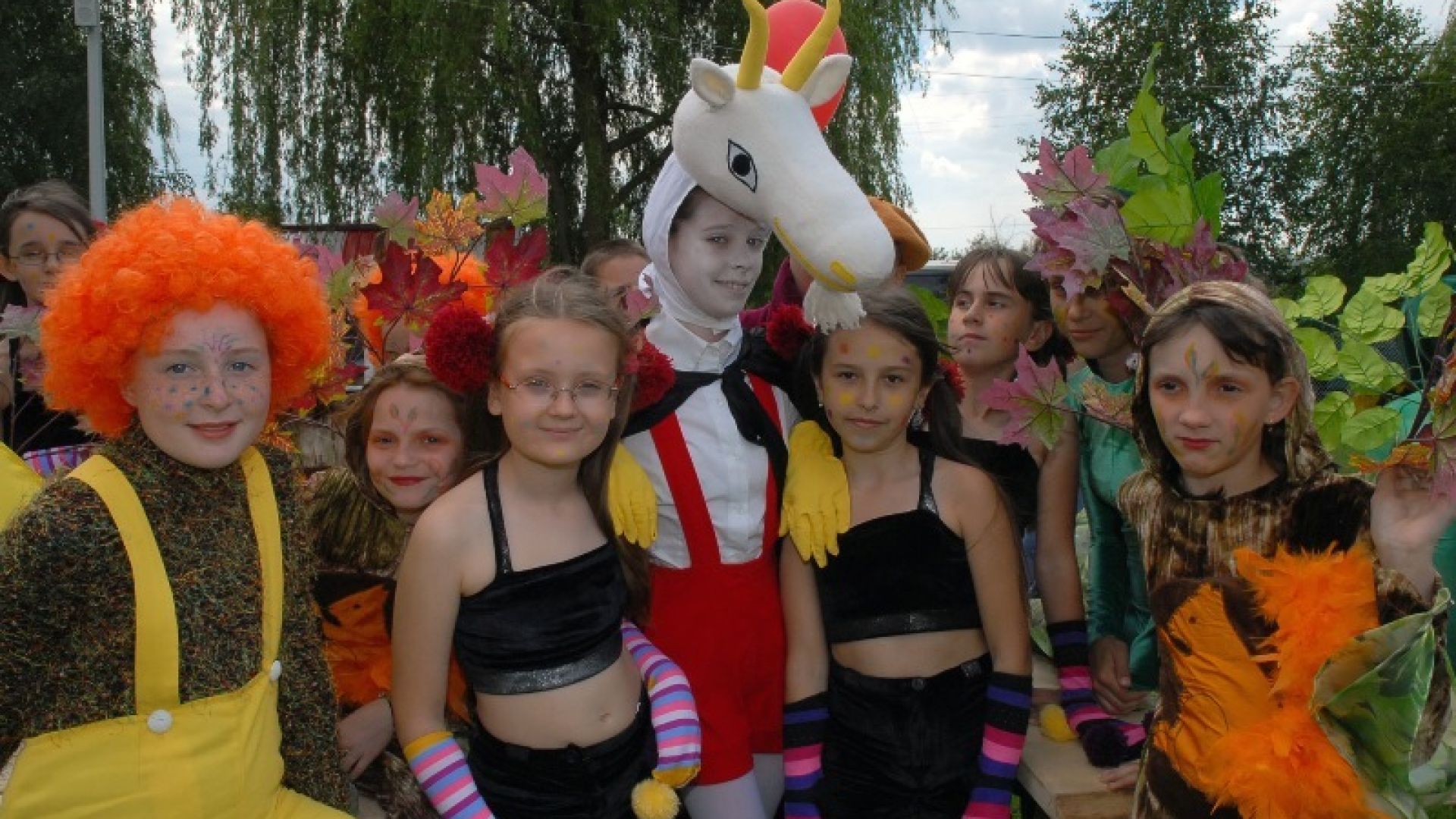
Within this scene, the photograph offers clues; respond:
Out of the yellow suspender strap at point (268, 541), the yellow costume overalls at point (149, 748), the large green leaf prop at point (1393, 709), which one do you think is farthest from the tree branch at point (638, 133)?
the large green leaf prop at point (1393, 709)

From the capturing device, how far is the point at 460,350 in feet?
6.88

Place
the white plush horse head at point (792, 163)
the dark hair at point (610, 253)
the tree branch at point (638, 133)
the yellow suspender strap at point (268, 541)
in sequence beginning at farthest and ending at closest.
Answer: the tree branch at point (638, 133) < the dark hair at point (610, 253) < the white plush horse head at point (792, 163) < the yellow suspender strap at point (268, 541)

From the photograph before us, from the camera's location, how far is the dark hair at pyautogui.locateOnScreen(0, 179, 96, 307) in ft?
9.68

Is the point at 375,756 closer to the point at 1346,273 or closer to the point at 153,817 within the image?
the point at 153,817

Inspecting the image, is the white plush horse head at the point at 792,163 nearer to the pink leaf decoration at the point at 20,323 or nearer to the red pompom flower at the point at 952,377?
the red pompom flower at the point at 952,377

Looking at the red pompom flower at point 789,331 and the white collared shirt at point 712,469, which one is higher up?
the red pompom flower at point 789,331

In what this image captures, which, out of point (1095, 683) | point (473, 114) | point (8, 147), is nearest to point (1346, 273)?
point (473, 114)

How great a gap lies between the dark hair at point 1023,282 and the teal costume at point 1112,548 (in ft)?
0.73

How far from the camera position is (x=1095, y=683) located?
8.18ft

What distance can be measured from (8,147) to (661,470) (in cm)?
1512

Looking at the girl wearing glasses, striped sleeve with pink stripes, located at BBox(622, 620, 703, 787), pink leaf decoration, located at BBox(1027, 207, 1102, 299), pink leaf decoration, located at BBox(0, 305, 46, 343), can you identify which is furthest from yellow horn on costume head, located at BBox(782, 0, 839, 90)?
the girl wearing glasses

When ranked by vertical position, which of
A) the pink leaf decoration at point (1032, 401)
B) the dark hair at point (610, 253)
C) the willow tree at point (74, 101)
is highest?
the willow tree at point (74, 101)

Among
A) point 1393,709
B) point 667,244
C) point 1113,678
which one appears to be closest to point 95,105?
point 667,244

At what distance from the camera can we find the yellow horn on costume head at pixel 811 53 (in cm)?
206
